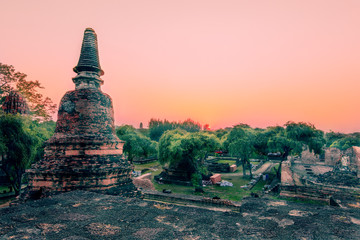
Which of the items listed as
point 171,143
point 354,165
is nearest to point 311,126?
point 354,165

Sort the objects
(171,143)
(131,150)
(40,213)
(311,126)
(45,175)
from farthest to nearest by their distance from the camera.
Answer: (131,150)
(311,126)
(171,143)
(45,175)
(40,213)

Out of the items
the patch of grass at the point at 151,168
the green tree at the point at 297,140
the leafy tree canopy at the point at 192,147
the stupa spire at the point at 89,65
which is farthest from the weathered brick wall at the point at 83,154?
the patch of grass at the point at 151,168

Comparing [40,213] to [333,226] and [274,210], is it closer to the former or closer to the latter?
[274,210]

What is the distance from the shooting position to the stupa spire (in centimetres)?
1141

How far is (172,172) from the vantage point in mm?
23266

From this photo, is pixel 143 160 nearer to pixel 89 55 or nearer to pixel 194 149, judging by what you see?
pixel 194 149

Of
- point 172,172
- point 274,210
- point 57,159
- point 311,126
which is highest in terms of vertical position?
point 311,126

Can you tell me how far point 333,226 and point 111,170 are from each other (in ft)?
27.5

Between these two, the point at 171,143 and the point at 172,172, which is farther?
the point at 172,172

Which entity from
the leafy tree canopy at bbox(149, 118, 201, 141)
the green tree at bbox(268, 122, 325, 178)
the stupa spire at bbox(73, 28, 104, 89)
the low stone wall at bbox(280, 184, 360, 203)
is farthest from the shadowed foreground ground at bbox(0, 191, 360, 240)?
the leafy tree canopy at bbox(149, 118, 201, 141)

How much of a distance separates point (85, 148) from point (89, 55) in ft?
17.5

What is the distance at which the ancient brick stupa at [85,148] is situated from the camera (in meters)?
9.20

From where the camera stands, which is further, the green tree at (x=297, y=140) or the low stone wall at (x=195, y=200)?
the green tree at (x=297, y=140)

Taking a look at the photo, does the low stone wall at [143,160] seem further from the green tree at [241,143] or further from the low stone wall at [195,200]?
the low stone wall at [195,200]
